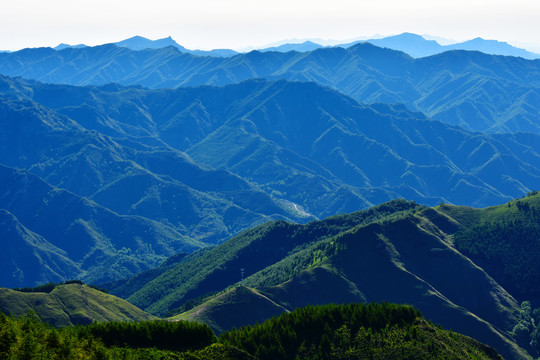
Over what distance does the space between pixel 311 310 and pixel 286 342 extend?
14138 mm

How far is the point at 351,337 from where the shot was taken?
164000mm

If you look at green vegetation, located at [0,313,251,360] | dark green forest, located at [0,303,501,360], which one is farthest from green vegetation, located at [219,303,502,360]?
green vegetation, located at [0,313,251,360]

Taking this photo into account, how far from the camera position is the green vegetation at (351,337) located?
158m

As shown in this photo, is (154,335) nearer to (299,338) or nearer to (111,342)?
(111,342)

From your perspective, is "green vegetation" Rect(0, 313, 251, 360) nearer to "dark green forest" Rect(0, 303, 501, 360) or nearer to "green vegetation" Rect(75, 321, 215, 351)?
"green vegetation" Rect(75, 321, 215, 351)

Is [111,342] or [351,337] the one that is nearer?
[111,342]

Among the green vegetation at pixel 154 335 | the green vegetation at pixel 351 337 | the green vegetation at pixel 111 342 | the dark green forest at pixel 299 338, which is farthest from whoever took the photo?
the green vegetation at pixel 351 337

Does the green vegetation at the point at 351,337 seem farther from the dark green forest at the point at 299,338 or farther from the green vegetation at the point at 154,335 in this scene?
the green vegetation at the point at 154,335

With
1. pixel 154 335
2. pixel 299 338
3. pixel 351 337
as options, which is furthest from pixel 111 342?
pixel 351 337

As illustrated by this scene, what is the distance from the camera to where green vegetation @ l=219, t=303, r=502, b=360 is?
15800cm

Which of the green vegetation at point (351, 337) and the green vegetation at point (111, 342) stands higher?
the green vegetation at point (111, 342)

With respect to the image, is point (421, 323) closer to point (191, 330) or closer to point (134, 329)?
point (191, 330)

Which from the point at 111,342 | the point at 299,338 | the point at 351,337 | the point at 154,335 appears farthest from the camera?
the point at 299,338

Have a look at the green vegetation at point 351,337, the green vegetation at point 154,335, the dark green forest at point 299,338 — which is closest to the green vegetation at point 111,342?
the green vegetation at point 154,335
